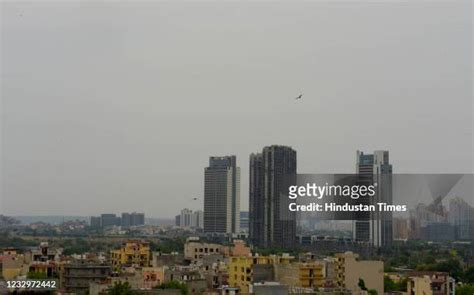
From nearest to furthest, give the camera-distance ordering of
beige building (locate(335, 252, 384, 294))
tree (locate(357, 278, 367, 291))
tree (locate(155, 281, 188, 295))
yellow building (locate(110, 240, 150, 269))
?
1. tree (locate(155, 281, 188, 295))
2. tree (locate(357, 278, 367, 291))
3. beige building (locate(335, 252, 384, 294))
4. yellow building (locate(110, 240, 150, 269))

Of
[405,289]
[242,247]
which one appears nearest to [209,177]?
[242,247]

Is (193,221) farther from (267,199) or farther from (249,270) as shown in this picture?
(249,270)

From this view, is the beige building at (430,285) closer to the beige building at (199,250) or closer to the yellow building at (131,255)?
the yellow building at (131,255)

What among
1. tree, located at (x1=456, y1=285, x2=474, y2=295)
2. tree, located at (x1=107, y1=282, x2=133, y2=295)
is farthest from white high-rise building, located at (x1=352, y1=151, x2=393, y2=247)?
tree, located at (x1=107, y1=282, x2=133, y2=295)

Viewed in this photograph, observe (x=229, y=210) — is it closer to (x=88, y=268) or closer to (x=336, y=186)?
(x=88, y=268)

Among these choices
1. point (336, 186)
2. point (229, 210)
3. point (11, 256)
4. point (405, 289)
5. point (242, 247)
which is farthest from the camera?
point (229, 210)

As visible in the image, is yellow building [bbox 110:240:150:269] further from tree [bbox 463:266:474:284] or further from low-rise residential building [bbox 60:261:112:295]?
tree [bbox 463:266:474:284]

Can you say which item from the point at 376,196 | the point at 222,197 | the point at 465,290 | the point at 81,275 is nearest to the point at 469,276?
the point at 465,290
